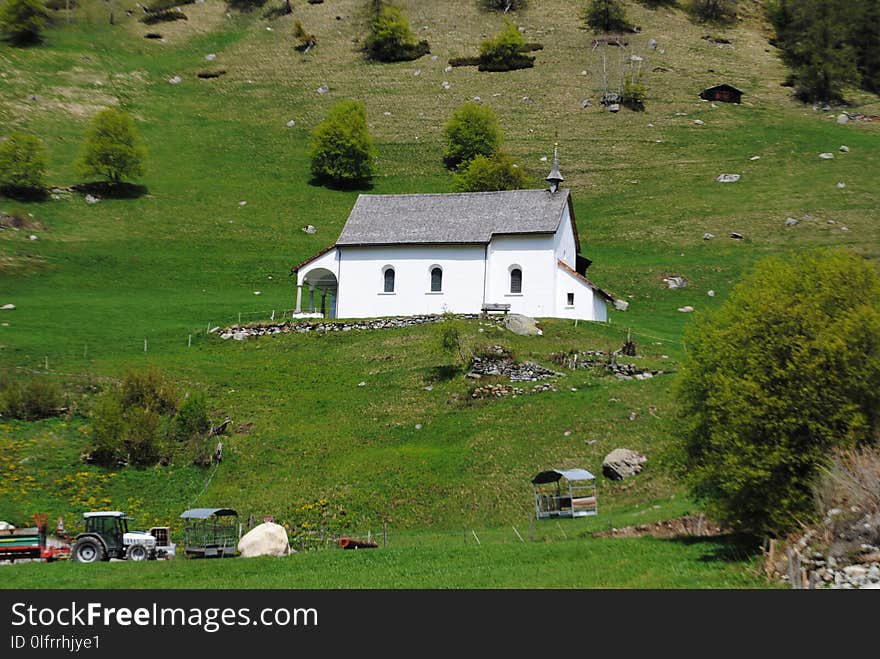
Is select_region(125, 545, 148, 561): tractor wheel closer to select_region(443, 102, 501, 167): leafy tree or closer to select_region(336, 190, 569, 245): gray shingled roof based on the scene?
select_region(336, 190, 569, 245): gray shingled roof

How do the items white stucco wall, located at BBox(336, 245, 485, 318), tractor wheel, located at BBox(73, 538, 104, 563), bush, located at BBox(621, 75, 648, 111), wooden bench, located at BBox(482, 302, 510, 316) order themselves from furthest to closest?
1. bush, located at BBox(621, 75, 648, 111)
2. white stucco wall, located at BBox(336, 245, 485, 318)
3. wooden bench, located at BBox(482, 302, 510, 316)
4. tractor wheel, located at BBox(73, 538, 104, 563)

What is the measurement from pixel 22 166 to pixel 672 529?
69.8 meters

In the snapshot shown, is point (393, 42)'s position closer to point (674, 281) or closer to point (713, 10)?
point (713, 10)

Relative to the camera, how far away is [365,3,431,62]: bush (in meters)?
125

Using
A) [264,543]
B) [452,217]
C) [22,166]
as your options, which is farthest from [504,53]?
[264,543]

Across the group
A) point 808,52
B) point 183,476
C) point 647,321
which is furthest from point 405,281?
point 808,52

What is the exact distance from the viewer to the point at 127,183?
9125 centimetres

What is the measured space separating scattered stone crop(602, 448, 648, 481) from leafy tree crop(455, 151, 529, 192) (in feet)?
153

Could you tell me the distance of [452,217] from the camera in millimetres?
65625

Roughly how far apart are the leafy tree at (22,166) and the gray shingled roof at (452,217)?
32238 mm

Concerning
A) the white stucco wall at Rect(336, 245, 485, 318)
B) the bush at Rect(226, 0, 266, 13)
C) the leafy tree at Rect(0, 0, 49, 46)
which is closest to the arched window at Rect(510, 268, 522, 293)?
the white stucco wall at Rect(336, 245, 485, 318)

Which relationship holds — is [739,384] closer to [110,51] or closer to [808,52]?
[808,52]

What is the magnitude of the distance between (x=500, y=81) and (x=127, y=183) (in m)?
47.2

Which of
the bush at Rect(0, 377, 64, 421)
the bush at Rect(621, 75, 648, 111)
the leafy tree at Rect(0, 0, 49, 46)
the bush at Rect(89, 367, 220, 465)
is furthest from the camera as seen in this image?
the leafy tree at Rect(0, 0, 49, 46)
